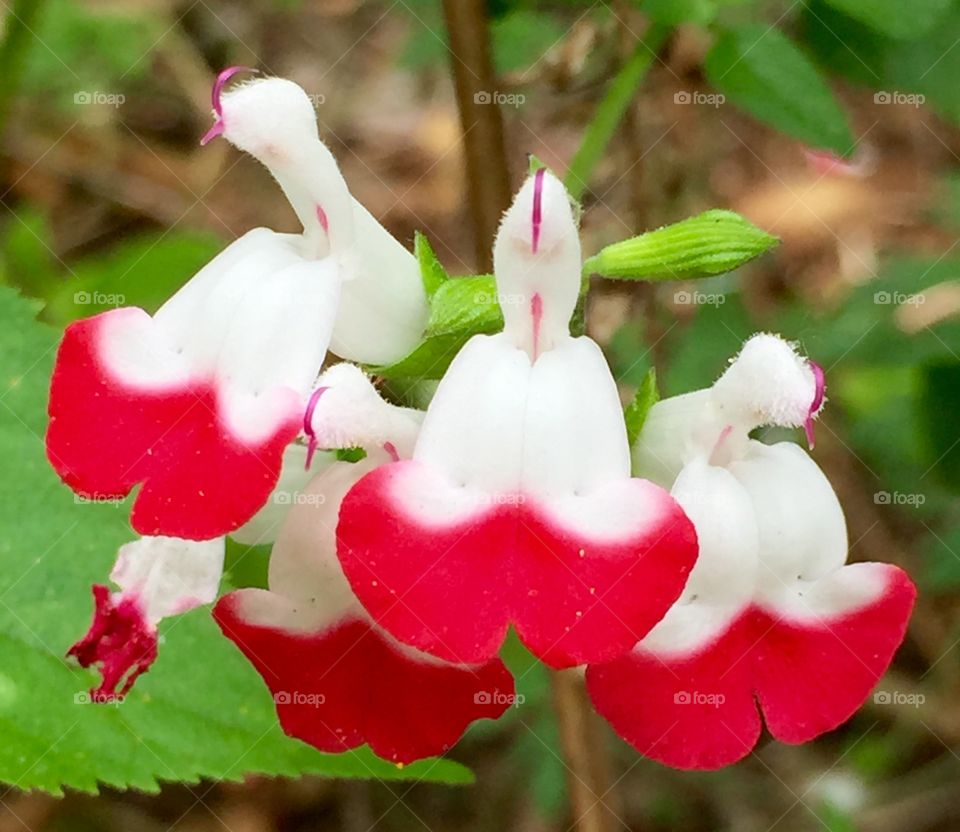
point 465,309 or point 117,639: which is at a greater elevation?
point 465,309

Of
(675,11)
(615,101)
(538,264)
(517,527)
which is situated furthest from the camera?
(615,101)

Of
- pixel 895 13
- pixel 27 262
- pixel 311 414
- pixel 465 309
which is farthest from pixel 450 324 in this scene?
pixel 27 262

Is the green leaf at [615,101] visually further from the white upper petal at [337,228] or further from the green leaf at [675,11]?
the white upper petal at [337,228]

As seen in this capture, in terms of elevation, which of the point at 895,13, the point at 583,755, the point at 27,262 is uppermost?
the point at 895,13

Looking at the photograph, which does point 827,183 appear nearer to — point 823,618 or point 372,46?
point 372,46

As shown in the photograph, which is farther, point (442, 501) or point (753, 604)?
point (753, 604)

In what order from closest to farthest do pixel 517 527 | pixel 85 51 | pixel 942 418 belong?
pixel 517 527 → pixel 942 418 → pixel 85 51

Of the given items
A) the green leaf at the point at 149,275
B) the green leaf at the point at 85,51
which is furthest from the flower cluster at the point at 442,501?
the green leaf at the point at 85,51

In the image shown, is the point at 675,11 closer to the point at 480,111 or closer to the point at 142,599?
the point at 480,111
